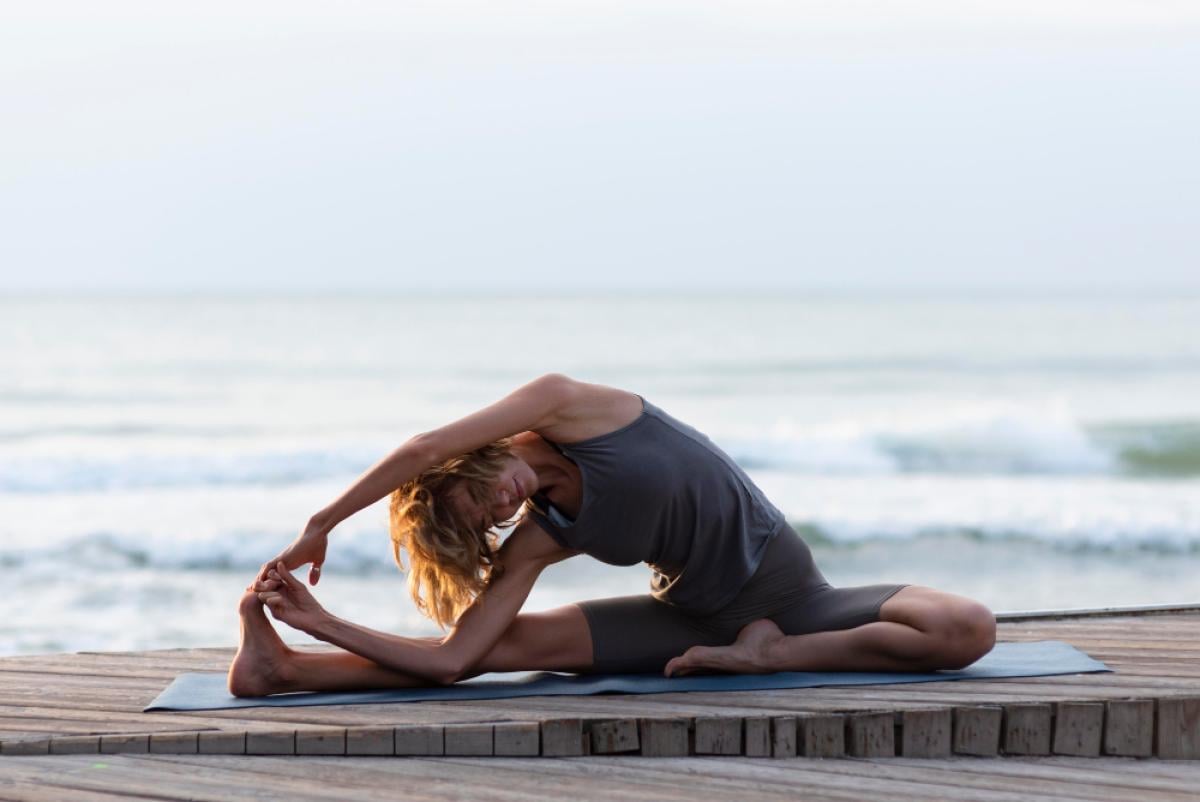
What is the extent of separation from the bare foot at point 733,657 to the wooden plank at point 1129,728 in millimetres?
855

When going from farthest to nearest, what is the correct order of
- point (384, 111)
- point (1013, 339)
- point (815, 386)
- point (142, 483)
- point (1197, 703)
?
point (384, 111) < point (1013, 339) < point (815, 386) < point (142, 483) < point (1197, 703)

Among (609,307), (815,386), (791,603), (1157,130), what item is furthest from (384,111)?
(791,603)

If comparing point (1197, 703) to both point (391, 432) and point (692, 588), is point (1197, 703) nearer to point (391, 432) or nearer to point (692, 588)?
point (692, 588)

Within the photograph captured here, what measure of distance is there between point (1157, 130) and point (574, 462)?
29.9 meters

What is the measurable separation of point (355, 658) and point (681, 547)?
935 mm

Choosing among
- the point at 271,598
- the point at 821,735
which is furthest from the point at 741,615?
the point at 271,598

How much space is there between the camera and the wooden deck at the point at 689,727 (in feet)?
10.5

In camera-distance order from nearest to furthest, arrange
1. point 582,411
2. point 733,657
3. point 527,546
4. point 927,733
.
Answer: point 927,733, point 582,411, point 527,546, point 733,657

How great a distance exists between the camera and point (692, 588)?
3578 mm

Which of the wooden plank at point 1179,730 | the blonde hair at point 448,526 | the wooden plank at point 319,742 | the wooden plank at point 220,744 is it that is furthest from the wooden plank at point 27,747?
the wooden plank at point 1179,730

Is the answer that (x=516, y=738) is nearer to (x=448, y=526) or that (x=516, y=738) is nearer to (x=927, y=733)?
(x=448, y=526)

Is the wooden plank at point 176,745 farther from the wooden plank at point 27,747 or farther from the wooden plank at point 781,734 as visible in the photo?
the wooden plank at point 781,734

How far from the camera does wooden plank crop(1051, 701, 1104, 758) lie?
3.29m

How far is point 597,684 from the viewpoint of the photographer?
3561 mm
